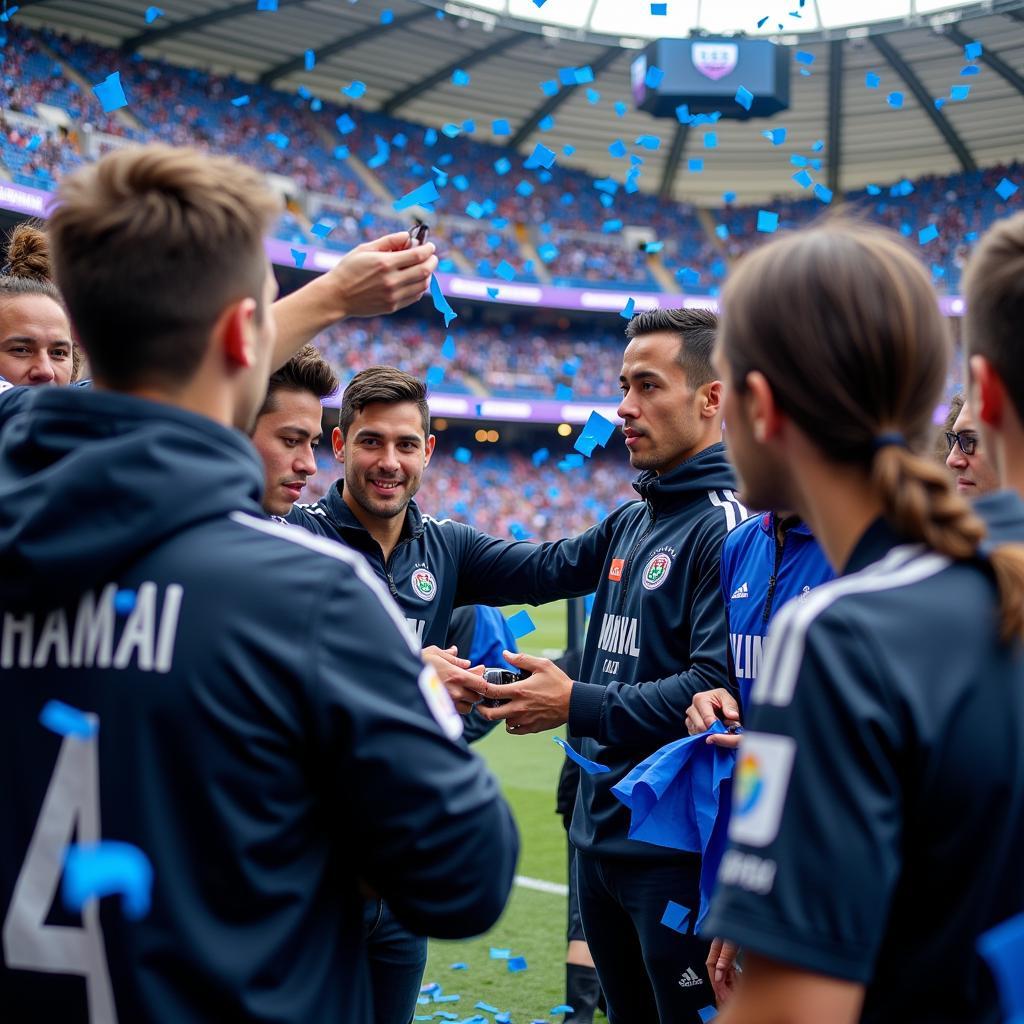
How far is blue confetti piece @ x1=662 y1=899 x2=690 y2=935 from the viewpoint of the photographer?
119 inches

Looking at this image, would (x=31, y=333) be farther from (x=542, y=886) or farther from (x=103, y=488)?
(x=542, y=886)

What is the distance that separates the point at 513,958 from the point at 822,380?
4462 mm

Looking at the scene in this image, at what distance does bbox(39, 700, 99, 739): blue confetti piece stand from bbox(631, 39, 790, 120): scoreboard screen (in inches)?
1052

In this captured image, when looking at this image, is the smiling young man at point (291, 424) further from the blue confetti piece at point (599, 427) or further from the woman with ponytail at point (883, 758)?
the woman with ponytail at point (883, 758)

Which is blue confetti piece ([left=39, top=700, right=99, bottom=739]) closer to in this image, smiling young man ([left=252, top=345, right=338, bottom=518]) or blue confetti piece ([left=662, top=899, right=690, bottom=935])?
blue confetti piece ([left=662, top=899, right=690, bottom=935])

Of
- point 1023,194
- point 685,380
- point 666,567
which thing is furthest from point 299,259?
point 1023,194

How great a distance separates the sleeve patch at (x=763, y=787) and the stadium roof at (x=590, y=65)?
25236 millimetres

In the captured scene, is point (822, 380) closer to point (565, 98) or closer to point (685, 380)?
point (685, 380)

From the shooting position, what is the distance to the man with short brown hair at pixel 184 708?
1.35 m

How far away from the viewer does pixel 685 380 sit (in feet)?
11.8

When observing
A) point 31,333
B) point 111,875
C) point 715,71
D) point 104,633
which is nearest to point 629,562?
point 31,333

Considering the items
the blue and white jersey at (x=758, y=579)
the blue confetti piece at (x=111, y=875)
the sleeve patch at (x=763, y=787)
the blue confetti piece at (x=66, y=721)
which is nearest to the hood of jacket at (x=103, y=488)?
the blue confetti piece at (x=66, y=721)

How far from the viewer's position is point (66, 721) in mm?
1360

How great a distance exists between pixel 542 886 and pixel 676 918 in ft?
11.7
